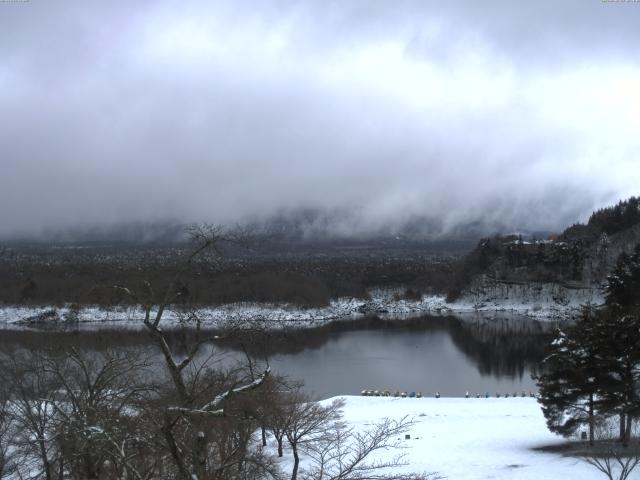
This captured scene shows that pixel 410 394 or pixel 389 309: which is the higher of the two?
pixel 410 394

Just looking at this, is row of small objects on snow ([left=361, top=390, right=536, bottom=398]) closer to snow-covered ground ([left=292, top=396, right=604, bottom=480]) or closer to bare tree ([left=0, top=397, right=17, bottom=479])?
snow-covered ground ([left=292, top=396, right=604, bottom=480])

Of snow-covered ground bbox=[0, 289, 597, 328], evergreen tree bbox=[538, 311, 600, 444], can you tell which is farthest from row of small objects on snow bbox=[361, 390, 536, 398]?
snow-covered ground bbox=[0, 289, 597, 328]

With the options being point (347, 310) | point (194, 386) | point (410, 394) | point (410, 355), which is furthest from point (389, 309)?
point (194, 386)

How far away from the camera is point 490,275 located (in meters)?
81.9

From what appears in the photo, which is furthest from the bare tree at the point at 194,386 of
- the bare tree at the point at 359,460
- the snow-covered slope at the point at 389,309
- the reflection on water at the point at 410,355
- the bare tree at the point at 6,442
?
the snow-covered slope at the point at 389,309

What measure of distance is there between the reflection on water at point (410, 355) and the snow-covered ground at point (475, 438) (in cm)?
413

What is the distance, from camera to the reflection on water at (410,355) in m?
31.7

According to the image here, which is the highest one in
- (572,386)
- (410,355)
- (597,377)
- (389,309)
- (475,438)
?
(597,377)

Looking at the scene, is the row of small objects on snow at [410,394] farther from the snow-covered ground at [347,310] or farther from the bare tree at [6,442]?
the snow-covered ground at [347,310]

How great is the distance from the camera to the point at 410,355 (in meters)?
42.1

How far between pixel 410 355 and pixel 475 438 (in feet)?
75.2

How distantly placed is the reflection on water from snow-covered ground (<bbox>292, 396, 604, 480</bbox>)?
4130 millimetres

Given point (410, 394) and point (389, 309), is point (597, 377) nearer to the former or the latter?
point (410, 394)

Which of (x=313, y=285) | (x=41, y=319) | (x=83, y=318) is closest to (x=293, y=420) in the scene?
(x=41, y=319)
